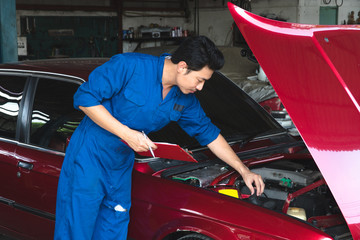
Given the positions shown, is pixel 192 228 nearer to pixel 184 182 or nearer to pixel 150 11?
pixel 184 182

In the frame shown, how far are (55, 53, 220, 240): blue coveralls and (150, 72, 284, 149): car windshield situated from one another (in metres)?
0.57

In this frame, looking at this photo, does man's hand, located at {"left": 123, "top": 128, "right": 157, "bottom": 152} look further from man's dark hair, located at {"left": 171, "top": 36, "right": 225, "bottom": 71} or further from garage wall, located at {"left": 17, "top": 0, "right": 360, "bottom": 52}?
garage wall, located at {"left": 17, "top": 0, "right": 360, "bottom": 52}

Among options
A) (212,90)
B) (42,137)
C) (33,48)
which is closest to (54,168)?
(42,137)

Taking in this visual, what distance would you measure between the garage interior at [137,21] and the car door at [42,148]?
5.75 meters

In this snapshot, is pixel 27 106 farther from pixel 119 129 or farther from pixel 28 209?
pixel 119 129

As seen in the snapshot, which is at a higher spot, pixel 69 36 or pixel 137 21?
pixel 137 21

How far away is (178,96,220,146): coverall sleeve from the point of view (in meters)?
2.38

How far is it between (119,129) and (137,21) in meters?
11.1

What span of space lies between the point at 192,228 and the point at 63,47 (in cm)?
970

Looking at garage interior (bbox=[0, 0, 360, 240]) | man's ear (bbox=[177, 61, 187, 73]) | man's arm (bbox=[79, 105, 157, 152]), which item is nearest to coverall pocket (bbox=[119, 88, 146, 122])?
man's arm (bbox=[79, 105, 157, 152])

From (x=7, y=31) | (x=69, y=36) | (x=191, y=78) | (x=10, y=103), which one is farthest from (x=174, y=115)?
(x=69, y=36)

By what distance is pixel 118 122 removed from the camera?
80.7 inches

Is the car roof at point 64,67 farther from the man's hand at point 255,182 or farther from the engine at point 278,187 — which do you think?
the man's hand at point 255,182

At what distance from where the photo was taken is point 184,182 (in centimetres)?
233
